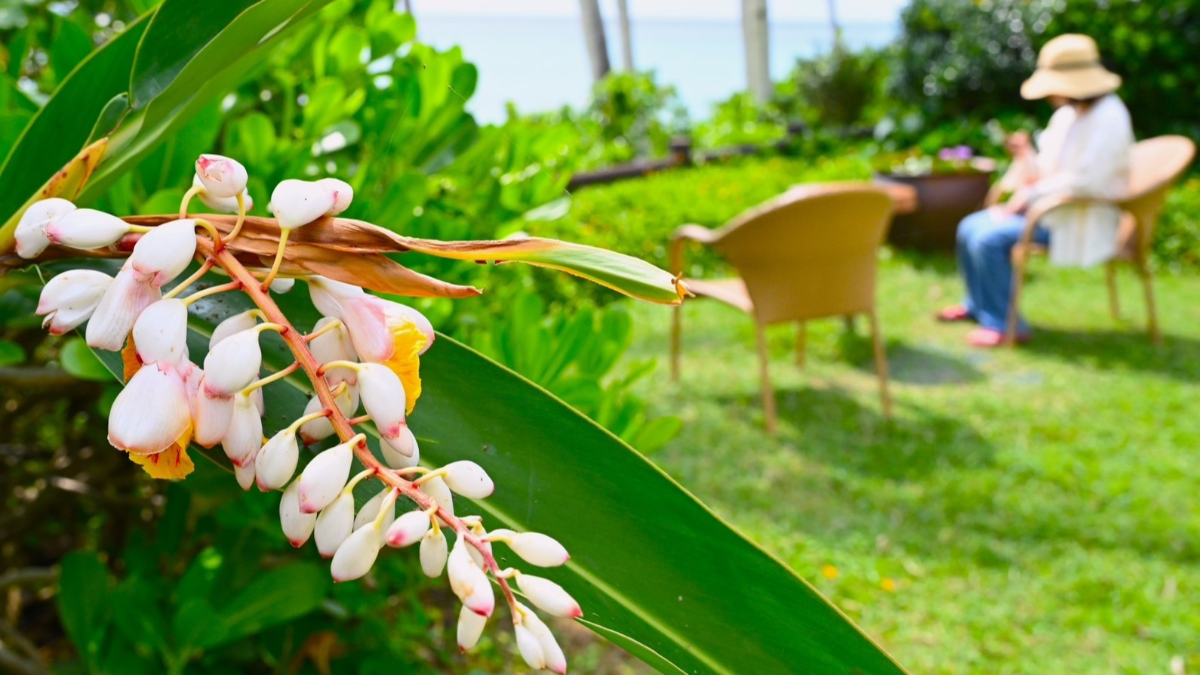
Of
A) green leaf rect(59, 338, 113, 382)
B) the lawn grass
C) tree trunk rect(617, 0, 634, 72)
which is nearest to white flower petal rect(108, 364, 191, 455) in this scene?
green leaf rect(59, 338, 113, 382)

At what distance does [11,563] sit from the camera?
5.55 feet

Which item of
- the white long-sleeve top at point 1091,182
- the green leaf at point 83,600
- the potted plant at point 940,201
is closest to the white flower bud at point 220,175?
the green leaf at point 83,600

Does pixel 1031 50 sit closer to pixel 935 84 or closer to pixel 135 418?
pixel 935 84

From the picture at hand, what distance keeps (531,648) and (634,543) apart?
0.12 meters

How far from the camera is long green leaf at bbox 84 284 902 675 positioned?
446 millimetres

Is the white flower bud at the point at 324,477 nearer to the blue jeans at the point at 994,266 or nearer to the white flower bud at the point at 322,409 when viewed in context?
the white flower bud at the point at 322,409

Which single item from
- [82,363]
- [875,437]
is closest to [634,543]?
[82,363]

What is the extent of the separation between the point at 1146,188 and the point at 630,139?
600 centimetres

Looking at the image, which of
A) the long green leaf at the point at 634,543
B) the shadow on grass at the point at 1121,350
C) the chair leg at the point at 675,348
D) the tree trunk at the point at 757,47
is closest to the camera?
the long green leaf at the point at 634,543

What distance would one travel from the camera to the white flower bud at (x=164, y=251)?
36 cm

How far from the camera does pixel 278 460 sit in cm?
37

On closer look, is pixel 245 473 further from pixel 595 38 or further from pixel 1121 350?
pixel 595 38

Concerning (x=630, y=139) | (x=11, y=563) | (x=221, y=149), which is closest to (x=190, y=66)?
(x=221, y=149)

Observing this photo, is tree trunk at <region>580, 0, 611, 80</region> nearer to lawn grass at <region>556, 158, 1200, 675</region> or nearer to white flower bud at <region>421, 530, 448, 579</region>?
lawn grass at <region>556, 158, 1200, 675</region>
